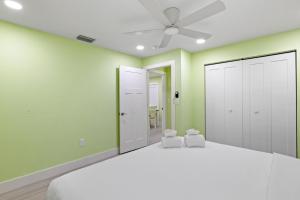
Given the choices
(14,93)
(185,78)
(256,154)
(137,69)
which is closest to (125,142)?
(137,69)

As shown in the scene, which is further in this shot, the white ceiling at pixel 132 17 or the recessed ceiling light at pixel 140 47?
the recessed ceiling light at pixel 140 47

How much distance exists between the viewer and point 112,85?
3506 mm

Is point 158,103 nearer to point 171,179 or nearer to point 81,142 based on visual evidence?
point 81,142

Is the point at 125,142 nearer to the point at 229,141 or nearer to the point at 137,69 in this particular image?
the point at 137,69

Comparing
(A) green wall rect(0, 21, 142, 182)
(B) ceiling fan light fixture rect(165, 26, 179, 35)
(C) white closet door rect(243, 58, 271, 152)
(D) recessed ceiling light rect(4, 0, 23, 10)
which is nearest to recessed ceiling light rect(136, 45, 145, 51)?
(A) green wall rect(0, 21, 142, 182)

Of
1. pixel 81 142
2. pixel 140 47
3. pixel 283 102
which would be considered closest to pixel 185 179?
pixel 81 142

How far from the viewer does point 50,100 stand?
2611 mm

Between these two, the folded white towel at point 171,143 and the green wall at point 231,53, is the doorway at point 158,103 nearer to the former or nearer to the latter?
the green wall at point 231,53

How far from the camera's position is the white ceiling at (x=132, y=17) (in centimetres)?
187

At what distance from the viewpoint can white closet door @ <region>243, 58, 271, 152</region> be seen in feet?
9.32

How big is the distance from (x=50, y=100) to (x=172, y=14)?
230 cm

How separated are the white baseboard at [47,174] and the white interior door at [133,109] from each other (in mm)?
579

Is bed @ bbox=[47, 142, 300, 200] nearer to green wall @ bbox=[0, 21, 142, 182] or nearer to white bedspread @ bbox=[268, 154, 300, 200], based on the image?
white bedspread @ bbox=[268, 154, 300, 200]

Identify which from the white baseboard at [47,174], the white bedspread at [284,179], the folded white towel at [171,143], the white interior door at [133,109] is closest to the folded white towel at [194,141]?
the folded white towel at [171,143]
